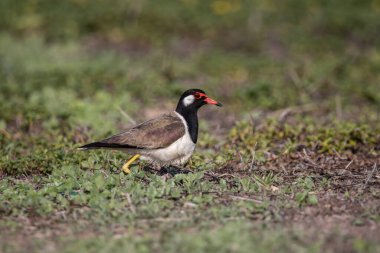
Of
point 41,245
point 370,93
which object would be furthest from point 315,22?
point 41,245

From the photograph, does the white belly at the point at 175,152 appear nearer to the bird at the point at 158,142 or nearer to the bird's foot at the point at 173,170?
the bird at the point at 158,142

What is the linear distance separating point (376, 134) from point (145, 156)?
281 cm

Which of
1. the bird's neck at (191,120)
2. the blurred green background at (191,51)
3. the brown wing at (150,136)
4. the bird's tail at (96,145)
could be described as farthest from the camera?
the blurred green background at (191,51)

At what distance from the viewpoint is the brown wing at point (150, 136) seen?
22.9 ft

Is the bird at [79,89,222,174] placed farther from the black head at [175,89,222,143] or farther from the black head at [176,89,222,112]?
the black head at [176,89,222,112]

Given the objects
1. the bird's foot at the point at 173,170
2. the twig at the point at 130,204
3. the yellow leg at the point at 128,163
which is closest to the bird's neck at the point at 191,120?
the bird's foot at the point at 173,170

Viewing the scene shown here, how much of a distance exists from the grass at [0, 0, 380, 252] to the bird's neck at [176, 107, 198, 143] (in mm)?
351

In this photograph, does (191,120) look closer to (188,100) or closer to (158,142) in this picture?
(188,100)

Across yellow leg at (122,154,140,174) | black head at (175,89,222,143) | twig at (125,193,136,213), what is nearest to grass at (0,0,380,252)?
twig at (125,193,136,213)

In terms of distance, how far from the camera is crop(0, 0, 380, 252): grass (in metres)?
5.49

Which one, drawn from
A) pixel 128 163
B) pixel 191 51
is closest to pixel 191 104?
pixel 128 163

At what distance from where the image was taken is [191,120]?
24.3 feet

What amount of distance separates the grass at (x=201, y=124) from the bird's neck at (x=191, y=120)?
351 mm

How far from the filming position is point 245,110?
34.0ft
